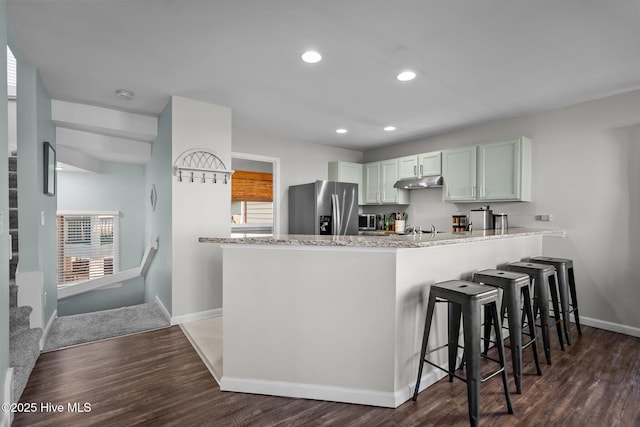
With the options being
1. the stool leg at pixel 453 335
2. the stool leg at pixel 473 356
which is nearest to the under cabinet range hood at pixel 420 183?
the stool leg at pixel 453 335

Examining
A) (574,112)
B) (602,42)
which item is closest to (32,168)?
(602,42)

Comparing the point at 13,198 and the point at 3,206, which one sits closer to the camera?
the point at 3,206

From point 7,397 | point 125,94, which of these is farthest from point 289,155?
point 7,397

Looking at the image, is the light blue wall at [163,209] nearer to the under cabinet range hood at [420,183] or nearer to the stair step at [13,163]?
the stair step at [13,163]

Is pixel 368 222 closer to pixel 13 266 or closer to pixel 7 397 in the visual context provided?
pixel 13 266

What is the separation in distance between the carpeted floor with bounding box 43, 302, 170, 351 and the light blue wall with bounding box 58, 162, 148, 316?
81.2 inches

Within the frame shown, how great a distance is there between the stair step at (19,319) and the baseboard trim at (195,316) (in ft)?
3.86

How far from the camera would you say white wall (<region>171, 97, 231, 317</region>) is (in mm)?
3479

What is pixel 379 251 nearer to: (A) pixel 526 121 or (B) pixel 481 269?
(B) pixel 481 269

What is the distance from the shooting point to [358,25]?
2.12 meters

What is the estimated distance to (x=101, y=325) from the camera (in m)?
3.42

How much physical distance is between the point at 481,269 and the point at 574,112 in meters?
2.27

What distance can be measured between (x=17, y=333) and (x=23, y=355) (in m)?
0.45

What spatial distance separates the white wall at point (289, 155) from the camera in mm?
4797
